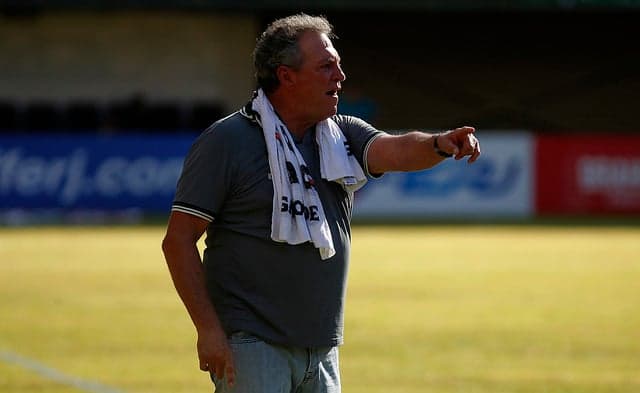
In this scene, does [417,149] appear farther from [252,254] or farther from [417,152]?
[252,254]

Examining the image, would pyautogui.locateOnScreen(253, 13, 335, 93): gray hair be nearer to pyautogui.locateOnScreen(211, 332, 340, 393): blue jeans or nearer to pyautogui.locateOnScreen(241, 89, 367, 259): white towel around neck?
pyautogui.locateOnScreen(241, 89, 367, 259): white towel around neck

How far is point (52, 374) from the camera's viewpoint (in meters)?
11.3

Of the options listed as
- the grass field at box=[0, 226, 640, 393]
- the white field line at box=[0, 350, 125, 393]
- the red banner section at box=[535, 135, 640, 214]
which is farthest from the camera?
the red banner section at box=[535, 135, 640, 214]

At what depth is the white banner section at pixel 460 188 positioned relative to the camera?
101ft

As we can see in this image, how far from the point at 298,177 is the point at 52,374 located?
609 centimetres

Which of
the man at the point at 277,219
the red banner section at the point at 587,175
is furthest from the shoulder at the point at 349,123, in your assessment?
the red banner section at the point at 587,175

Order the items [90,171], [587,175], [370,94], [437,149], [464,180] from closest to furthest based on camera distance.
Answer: [437,149] < [90,171] < [464,180] < [587,175] < [370,94]

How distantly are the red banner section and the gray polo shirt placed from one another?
2563 centimetres

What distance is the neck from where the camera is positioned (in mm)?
5891

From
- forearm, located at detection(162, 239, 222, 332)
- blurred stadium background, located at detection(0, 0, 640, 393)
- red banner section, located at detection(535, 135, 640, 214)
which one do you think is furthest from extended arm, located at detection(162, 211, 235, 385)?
red banner section, located at detection(535, 135, 640, 214)

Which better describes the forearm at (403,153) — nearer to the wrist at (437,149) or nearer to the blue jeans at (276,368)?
the wrist at (437,149)

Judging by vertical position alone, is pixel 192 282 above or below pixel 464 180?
below

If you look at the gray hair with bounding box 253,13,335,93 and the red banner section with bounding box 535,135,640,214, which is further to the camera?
the red banner section with bounding box 535,135,640,214

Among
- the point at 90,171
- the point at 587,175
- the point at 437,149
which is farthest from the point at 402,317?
the point at 587,175
